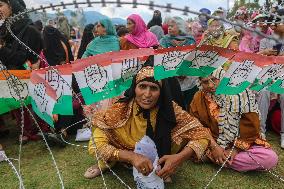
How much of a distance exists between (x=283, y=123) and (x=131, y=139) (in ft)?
6.97

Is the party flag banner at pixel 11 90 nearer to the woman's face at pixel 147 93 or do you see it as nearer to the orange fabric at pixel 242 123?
the woman's face at pixel 147 93

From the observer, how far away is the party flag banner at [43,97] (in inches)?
103

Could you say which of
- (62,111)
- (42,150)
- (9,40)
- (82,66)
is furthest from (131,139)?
(9,40)

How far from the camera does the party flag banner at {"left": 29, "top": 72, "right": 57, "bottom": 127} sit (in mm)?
2613

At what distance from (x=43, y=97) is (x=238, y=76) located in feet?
4.99

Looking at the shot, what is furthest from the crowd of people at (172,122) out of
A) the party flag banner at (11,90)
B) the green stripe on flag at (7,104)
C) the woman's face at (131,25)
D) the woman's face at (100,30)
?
the woman's face at (131,25)

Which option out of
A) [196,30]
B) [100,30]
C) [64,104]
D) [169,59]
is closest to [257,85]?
[169,59]

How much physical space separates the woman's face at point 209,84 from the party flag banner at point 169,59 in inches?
36.0

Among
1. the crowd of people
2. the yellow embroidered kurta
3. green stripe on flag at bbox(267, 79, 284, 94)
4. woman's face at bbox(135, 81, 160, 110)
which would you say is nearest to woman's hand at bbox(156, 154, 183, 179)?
the crowd of people

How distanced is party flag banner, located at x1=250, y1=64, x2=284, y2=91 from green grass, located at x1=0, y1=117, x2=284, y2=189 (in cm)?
94

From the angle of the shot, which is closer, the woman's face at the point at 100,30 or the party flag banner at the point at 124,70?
the party flag banner at the point at 124,70

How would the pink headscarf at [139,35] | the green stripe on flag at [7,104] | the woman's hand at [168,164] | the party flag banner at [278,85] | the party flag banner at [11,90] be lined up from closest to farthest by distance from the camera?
the woman's hand at [168,164] → the party flag banner at [278,85] → the party flag banner at [11,90] → the green stripe on flag at [7,104] → the pink headscarf at [139,35]

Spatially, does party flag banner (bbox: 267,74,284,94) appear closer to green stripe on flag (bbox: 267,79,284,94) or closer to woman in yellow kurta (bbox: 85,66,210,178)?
green stripe on flag (bbox: 267,79,284,94)

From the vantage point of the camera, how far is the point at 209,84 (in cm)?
346
